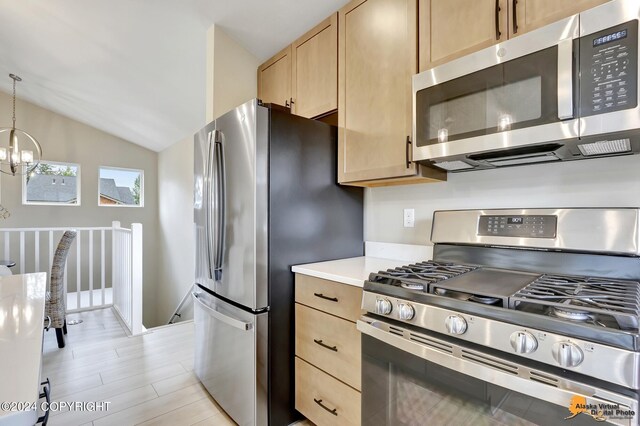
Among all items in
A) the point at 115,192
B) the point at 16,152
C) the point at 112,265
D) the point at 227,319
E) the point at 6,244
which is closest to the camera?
the point at 227,319

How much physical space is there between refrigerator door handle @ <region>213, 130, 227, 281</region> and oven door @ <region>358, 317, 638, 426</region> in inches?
39.0

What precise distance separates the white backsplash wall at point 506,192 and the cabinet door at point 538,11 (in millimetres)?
564

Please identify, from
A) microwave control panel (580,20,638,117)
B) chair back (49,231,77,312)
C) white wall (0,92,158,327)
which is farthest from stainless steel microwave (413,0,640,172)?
white wall (0,92,158,327)

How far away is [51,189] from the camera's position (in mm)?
5352

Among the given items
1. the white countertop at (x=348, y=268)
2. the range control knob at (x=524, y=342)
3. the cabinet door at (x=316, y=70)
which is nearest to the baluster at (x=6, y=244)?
the cabinet door at (x=316, y=70)

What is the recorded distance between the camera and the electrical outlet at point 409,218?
6.17 feet

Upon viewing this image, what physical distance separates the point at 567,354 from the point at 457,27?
127 centimetres

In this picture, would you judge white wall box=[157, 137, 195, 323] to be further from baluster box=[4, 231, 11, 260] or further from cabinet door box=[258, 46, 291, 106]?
cabinet door box=[258, 46, 291, 106]

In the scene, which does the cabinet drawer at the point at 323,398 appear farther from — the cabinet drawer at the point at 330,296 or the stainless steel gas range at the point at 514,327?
the cabinet drawer at the point at 330,296

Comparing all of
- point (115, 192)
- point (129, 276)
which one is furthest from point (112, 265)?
point (115, 192)

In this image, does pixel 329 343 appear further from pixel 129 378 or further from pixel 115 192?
pixel 115 192

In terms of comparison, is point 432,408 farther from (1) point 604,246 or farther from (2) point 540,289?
(1) point 604,246

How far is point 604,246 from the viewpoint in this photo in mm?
1146

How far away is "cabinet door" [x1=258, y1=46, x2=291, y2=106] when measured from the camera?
234cm
